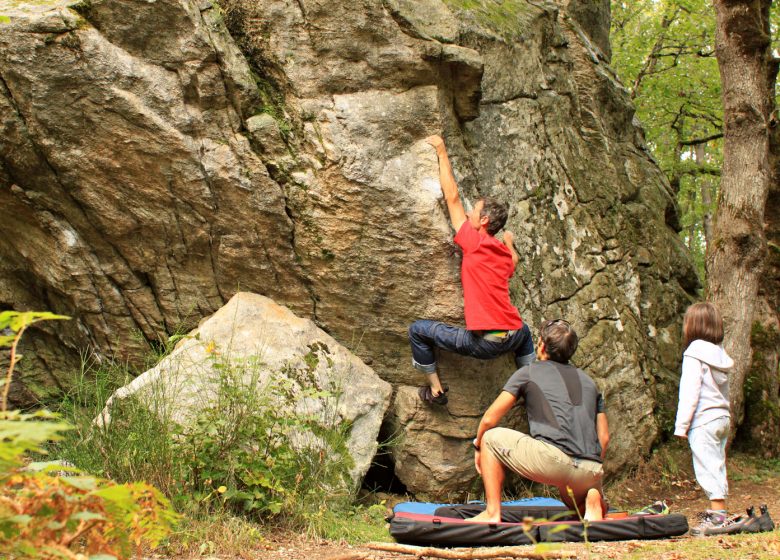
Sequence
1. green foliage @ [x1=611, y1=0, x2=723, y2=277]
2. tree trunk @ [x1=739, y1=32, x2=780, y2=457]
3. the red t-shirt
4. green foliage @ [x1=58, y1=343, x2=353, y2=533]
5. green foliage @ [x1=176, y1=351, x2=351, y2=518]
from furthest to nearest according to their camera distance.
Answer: green foliage @ [x1=611, y1=0, x2=723, y2=277] < tree trunk @ [x1=739, y1=32, x2=780, y2=457] < the red t-shirt < green foliage @ [x1=176, y1=351, x2=351, y2=518] < green foliage @ [x1=58, y1=343, x2=353, y2=533]

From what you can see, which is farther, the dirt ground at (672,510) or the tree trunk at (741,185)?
the tree trunk at (741,185)

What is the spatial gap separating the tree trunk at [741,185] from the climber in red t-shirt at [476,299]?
289 cm

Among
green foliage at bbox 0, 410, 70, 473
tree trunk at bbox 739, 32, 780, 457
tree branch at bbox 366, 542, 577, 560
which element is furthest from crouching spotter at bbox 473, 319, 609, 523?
tree trunk at bbox 739, 32, 780, 457

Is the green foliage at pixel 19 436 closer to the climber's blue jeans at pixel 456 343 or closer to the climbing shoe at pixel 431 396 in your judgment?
the climber's blue jeans at pixel 456 343

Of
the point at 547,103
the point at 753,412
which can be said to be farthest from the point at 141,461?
the point at 753,412

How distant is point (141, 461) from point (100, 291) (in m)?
2.51

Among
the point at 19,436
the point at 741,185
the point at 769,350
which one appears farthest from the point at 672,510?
the point at 19,436

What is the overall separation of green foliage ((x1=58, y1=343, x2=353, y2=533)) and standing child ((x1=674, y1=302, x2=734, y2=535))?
2.66m

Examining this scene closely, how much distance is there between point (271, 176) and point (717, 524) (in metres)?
4.36

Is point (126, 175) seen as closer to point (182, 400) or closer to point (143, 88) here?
point (143, 88)

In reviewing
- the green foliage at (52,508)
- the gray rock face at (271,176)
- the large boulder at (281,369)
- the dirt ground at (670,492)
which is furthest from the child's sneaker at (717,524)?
the green foliage at (52,508)

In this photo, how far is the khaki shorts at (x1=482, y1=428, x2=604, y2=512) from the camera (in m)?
5.00

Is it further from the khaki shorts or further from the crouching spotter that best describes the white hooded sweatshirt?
the khaki shorts

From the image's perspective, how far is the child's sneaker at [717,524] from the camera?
5074 millimetres
